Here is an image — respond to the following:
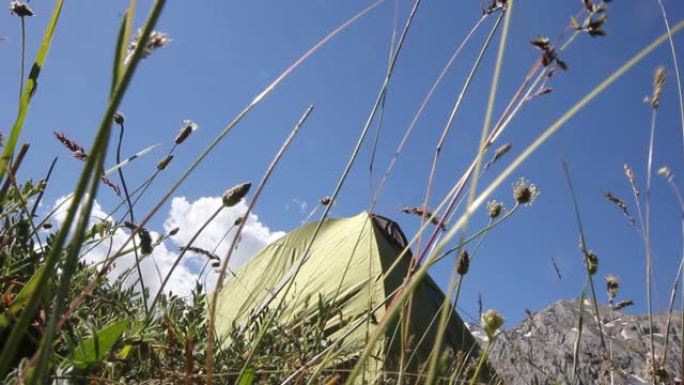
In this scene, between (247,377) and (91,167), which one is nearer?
(91,167)

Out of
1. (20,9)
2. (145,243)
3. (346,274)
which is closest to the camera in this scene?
(145,243)

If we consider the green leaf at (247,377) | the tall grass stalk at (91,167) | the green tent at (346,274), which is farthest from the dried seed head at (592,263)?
the green tent at (346,274)

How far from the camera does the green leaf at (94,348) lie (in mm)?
606

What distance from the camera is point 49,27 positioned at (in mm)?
828

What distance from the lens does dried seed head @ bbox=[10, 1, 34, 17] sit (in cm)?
103

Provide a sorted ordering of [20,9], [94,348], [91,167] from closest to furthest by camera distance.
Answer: [91,167], [94,348], [20,9]

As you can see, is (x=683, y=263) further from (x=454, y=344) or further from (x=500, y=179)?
(x=454, y=344)

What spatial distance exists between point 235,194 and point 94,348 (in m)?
0.22

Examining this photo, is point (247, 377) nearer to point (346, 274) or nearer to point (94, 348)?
point (94, 348)

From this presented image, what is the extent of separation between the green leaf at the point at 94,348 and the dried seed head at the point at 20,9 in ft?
2.20

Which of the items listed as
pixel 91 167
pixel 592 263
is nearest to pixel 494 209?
pixel 592 263

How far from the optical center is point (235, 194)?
70cm

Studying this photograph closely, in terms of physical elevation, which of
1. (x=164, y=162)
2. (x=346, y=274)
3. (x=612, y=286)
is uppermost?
(x=346, y=274)

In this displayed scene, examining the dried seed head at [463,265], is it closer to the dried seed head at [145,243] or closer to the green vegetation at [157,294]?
the green vegetation at [157,294]
